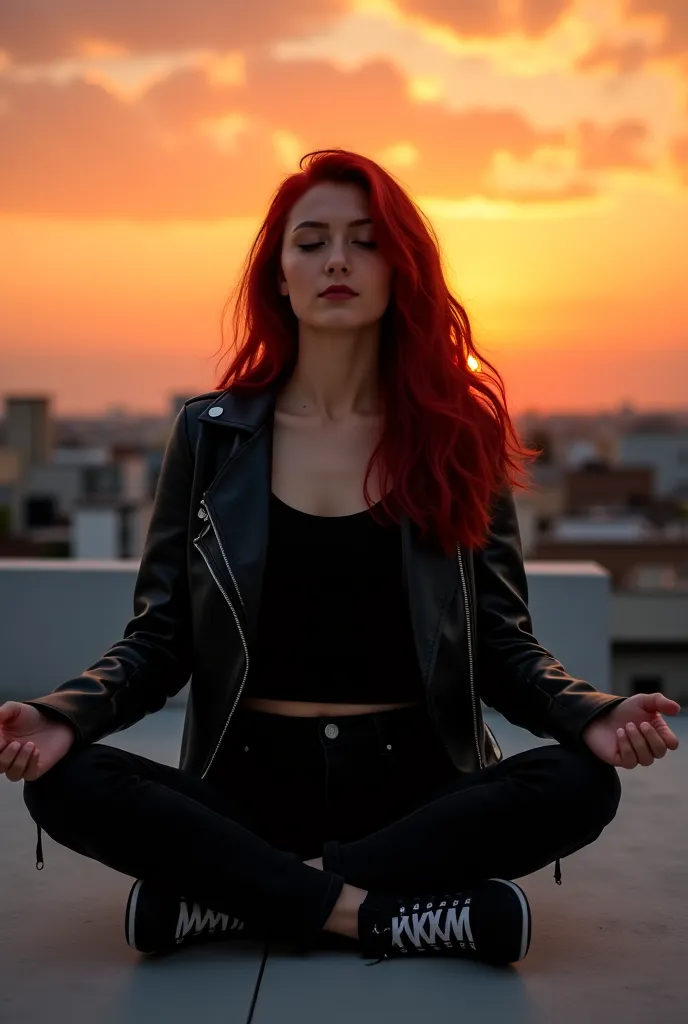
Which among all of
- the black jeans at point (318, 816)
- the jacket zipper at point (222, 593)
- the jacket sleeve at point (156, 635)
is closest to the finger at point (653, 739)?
the black jeans at point (318, 816)

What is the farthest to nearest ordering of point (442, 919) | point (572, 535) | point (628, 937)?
point (572, 535)
point (628, 937)
point (442, 919)

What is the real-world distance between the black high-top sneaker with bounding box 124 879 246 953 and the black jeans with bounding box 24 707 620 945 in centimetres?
3

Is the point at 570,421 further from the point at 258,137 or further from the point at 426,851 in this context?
the point at 426,851

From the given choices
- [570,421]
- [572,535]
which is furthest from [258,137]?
[570,421]

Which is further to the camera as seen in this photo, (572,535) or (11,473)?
(11,473)

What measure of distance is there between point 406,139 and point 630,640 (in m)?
6.76

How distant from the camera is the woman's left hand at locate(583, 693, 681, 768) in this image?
1.99m

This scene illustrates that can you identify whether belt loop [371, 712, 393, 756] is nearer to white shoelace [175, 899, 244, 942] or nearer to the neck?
white shoelace [175, 899, 244, 942]

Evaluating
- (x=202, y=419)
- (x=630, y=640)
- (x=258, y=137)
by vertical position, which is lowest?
(x=630, y=640)

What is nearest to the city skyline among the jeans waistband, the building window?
the jeans waistband

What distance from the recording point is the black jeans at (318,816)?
6.68ft

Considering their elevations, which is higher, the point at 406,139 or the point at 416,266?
the point at 406,139

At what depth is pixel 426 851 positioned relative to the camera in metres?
2.10

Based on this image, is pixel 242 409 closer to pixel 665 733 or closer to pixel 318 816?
pixel 318 816
